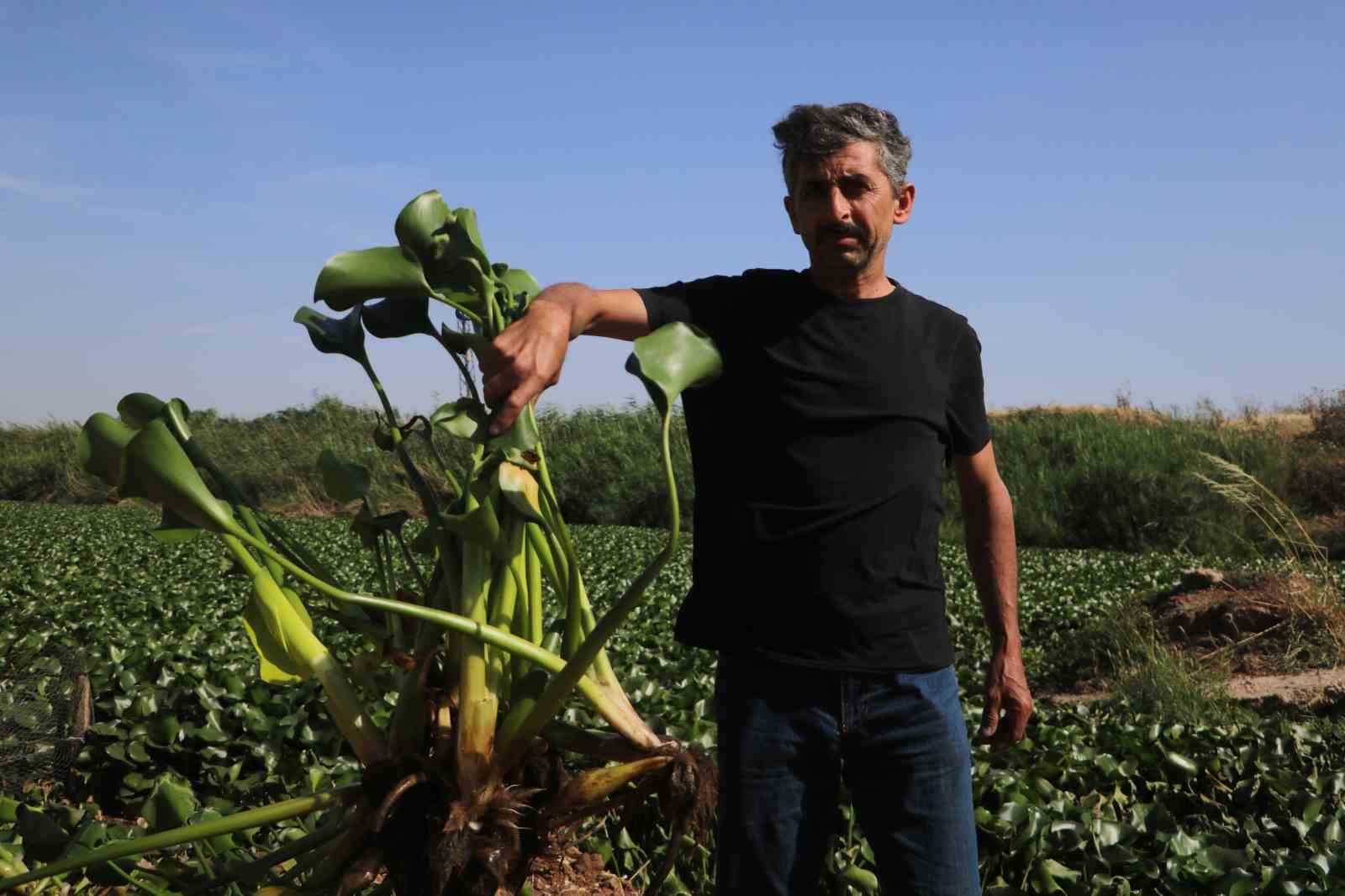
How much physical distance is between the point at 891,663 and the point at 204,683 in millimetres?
3079

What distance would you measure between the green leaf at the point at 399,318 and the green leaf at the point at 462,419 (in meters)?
0.23

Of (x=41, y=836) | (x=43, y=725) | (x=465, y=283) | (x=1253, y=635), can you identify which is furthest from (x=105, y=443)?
(x=1253, y=635)

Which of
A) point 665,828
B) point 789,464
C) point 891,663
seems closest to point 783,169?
point 789,464

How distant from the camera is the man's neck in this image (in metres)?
2.00

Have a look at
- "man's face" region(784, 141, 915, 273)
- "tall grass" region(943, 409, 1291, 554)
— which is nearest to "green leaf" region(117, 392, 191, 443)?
"man's face" region(784, 141, 915, 273)

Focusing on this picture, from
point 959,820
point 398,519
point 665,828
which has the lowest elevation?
point 665,828

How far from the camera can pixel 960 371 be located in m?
2.14

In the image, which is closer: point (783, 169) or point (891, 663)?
point (891, 663)

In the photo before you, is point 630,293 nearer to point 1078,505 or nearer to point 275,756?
point 275,756

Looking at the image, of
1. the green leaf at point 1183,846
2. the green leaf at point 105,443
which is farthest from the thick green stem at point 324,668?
the green leaf at point 1183,846

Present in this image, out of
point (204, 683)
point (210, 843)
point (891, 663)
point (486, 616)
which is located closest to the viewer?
point (486, 616)

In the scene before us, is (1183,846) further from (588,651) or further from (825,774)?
(588,651)

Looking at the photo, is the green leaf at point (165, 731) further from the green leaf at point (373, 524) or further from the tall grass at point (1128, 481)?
the tall grass at point (1128, 481)

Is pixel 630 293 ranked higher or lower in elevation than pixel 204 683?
higher
